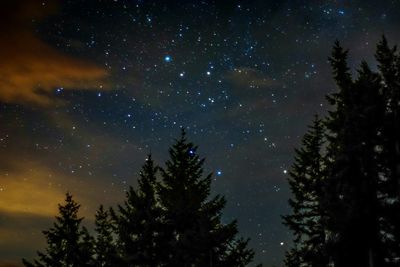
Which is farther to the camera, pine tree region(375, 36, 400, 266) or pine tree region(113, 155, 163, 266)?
pine tree region(113, 155, 163, 266)

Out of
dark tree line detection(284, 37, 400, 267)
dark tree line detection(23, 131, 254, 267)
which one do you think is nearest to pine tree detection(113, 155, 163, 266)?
dark tree line detection(23, 131, 254, 267)

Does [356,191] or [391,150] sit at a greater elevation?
[391,150]

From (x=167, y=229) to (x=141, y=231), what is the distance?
153 cm

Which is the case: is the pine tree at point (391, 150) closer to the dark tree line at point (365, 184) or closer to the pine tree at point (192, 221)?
the dark tree line at point (365, 184)

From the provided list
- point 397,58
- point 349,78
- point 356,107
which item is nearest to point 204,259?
point 356,107

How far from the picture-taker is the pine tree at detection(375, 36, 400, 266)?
20.7 m

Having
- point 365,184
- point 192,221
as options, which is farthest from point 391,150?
point 192,221

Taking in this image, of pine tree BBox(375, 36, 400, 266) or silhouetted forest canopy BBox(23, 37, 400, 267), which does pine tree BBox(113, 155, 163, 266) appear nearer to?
silhouetted forest canopy BBox(23, 37, 400, 267)

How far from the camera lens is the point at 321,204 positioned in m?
21.4

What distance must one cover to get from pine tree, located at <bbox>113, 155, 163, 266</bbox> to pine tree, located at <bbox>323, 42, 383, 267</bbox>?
36.0 ft

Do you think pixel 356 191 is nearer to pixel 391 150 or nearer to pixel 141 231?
pixel 391 150

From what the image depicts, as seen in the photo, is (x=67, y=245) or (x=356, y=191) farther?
(x=67, y=245)

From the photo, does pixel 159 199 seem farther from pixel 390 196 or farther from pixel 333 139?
pixel 390 196

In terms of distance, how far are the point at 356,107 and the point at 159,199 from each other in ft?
46.9
